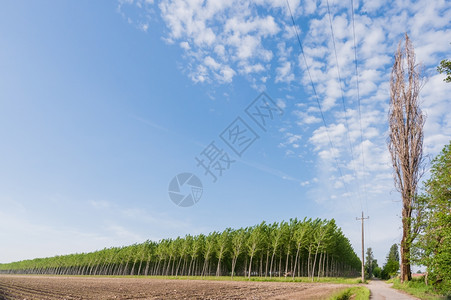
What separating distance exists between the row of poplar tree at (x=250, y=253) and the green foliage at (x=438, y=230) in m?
36.3

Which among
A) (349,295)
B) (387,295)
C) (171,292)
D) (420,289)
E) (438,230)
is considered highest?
(438,230)

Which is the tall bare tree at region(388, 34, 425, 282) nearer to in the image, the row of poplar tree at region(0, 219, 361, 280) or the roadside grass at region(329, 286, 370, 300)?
the roadside grass at region(329, 286, 370, 300)

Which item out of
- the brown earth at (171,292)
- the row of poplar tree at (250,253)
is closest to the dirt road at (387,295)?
the brown earth at (171,292)

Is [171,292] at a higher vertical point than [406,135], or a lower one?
lower

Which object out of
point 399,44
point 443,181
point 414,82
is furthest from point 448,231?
point 399,44

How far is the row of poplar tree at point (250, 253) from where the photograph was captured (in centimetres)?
6094

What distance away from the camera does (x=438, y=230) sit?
1764 centimetres

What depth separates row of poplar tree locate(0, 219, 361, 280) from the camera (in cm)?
6094

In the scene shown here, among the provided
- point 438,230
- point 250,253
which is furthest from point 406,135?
point 250,253

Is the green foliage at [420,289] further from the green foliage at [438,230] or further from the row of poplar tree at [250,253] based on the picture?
the row of poplar tree at [250,253]

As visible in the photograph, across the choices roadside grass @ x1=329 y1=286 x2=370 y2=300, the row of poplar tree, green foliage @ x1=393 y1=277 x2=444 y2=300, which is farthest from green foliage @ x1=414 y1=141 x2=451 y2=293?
the row of poplar tree

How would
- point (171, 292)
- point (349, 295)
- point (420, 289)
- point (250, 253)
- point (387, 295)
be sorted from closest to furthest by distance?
point (387, 295), point (420, 289), point (349, 295), point (171, 292), point (250, 253)

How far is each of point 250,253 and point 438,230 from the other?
50.7m

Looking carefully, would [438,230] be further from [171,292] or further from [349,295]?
[171,292]
